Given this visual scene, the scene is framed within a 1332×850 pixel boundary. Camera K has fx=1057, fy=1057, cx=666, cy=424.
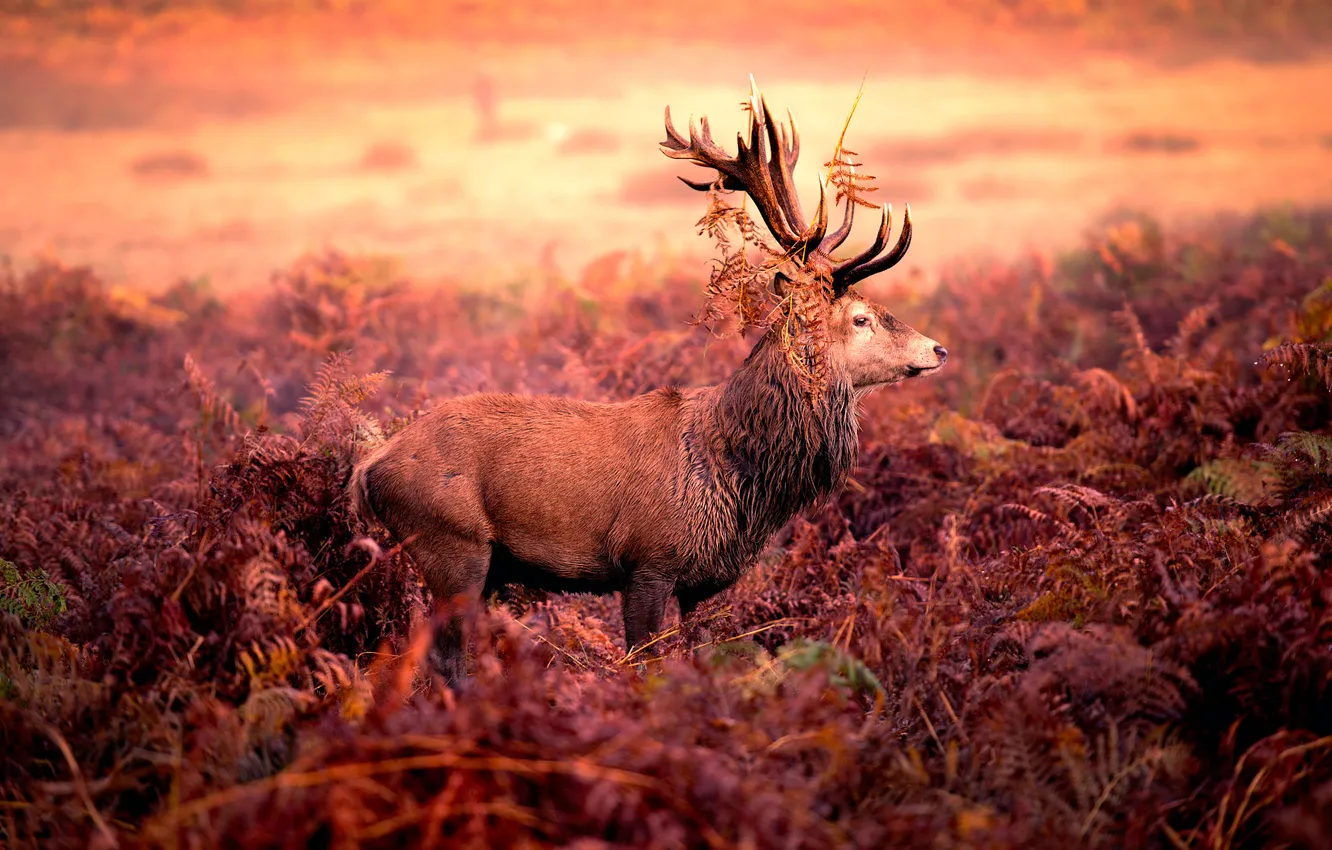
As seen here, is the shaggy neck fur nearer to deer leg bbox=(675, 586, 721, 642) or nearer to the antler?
deer leg bbox=(675, 586, 721, 642)

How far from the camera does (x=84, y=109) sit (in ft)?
67.8

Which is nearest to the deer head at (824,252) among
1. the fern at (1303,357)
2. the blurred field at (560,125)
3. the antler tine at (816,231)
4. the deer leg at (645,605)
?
the antler tine at (816,231)

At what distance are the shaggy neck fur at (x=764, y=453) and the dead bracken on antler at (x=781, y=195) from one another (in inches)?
20.2

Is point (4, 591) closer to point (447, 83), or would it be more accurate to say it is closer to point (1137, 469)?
point (1137, 469)

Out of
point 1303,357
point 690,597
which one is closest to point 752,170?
point 690,597

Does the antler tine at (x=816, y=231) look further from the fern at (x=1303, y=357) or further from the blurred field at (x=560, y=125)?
the blurred field at (x=560, y=125)

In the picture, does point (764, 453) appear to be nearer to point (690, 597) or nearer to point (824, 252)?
point (690, 597)

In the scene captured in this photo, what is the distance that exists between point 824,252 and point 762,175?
51 centimetres

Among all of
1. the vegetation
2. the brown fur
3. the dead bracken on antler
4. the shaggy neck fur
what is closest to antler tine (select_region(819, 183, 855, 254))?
the dead bracken on antler

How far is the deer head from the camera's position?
5.33 metres

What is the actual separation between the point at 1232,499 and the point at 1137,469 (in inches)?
50.5

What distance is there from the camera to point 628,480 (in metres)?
5.48

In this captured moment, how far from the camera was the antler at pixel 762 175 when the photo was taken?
534cm

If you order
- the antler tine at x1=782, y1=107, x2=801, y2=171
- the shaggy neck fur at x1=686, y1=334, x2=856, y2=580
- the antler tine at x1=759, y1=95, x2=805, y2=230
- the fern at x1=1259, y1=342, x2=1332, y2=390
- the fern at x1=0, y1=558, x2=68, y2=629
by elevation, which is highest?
the antler tine at x1=782, y1=107, x2=801, y2=171
